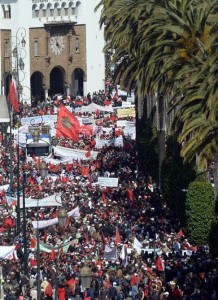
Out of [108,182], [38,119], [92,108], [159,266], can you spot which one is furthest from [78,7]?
[159,266]

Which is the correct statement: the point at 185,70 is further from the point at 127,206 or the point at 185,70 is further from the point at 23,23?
the point at 23,23

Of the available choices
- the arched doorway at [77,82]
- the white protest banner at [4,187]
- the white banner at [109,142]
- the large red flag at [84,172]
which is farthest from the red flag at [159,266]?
the arched doorway at [77,82]

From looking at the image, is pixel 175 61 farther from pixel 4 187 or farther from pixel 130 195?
pixel 4 187

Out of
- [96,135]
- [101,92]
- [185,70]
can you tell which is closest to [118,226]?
[185,70]

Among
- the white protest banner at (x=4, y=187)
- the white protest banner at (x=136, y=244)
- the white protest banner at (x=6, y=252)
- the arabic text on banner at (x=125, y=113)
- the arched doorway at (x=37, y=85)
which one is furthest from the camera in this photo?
the arched doorway at (x=37, y=85)

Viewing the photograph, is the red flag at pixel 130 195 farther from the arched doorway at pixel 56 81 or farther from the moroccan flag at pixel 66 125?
the arched doorway at pixel 56 81

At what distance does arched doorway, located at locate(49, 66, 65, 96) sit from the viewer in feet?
486

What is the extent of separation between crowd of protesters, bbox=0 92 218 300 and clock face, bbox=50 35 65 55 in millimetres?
50750

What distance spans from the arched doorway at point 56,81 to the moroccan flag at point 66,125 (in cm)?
5108

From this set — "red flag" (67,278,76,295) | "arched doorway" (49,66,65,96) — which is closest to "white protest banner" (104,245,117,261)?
"red flag" (67,278,76,295)

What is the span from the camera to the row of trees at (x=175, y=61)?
200 ft

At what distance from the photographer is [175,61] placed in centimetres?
6931

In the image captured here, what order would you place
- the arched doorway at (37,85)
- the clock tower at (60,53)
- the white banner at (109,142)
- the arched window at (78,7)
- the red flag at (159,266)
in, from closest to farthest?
the red flag at (159,266), the white banner at (109,142), the arched window at (78,7), the clock tower at (60,53), the arched doorway at (37,85)

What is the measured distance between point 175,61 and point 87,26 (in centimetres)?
7655
